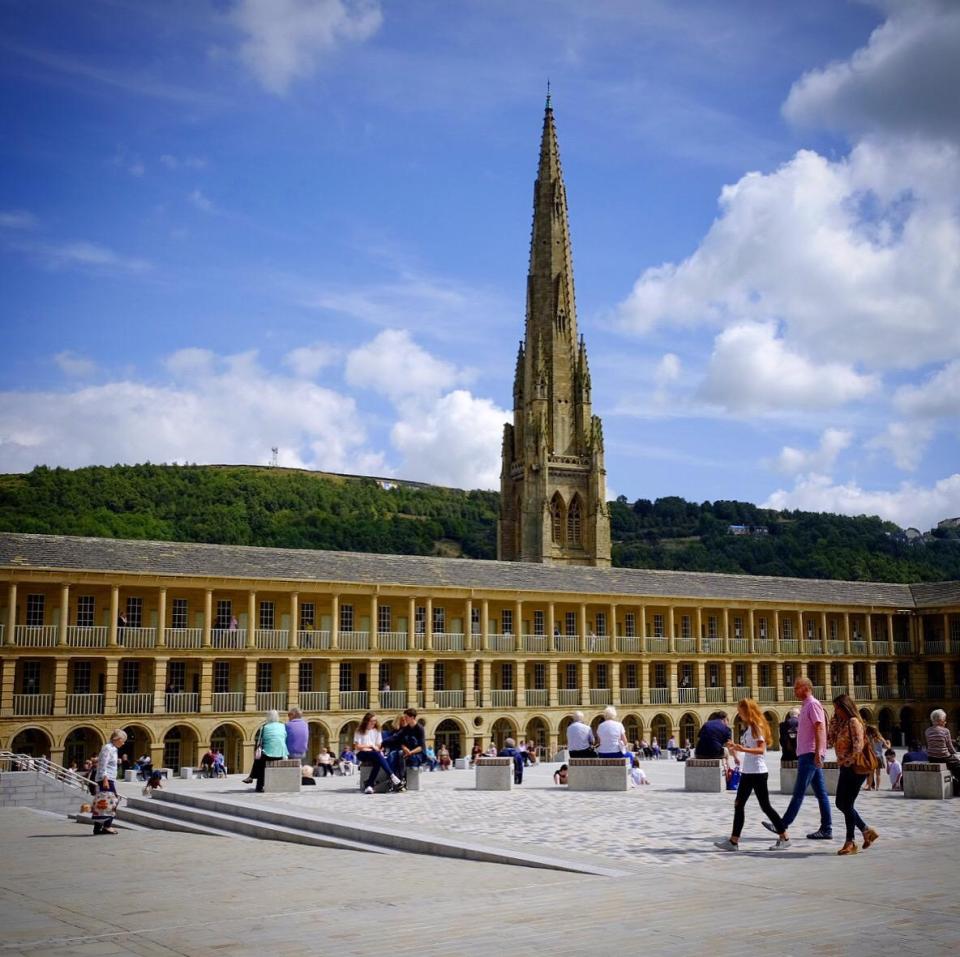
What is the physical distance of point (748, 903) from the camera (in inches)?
346

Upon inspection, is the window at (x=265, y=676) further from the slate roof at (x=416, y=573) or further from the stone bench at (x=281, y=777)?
the stone bench at (x=281, y=777)

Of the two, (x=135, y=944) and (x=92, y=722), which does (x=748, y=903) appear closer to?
(x=135, y=944)

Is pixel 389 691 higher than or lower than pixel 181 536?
lower

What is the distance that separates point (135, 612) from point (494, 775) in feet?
75.4

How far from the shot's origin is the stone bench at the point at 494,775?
21938 millimetres

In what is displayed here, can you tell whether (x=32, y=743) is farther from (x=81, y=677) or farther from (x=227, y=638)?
(x=227, y=638)

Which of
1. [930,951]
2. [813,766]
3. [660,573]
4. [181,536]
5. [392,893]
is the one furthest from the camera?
[181,536]

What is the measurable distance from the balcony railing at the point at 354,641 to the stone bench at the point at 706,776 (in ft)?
83.0

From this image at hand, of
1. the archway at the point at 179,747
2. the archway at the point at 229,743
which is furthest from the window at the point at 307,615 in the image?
the archway at the point at 179,747

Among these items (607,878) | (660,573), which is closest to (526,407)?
(660,573)

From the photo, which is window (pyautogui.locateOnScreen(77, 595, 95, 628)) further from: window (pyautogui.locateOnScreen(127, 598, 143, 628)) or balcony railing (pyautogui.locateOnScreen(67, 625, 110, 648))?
window (pyautogui.locateOnScreen(127, 598, 143, 628))

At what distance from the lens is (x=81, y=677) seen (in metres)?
39.9

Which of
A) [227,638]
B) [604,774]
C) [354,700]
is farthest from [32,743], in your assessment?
[604,774]

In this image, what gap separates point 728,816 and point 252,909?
28.4 ft
